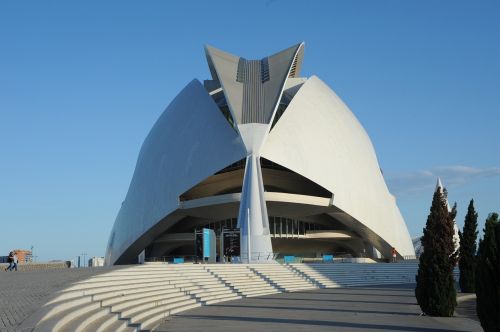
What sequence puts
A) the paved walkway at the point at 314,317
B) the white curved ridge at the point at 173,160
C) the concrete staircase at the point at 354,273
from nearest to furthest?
the paved walkway at the point at 314,317
the concrete staircase at the point at 354,273
the white curved ridge at the point at 173,160

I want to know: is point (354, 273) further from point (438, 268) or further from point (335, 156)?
point (438, 268)

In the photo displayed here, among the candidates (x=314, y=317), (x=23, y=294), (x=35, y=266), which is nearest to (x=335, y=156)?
(x=35, y=266)

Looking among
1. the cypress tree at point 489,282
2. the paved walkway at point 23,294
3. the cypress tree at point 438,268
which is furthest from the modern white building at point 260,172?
the cypress tree at point 489,282

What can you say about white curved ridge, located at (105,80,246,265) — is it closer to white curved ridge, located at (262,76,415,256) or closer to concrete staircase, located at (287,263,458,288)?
white curved ridge, located at (262,76,415,256)

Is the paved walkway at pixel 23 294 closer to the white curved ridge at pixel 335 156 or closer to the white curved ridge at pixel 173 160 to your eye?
the white curved ridge at pixel 173 160

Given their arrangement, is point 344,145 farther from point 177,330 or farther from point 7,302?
point 7,302

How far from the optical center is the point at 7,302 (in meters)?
11.1

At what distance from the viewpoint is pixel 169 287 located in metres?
20.1

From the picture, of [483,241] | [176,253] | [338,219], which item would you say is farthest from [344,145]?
[483,241]

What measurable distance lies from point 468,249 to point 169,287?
1335 cm

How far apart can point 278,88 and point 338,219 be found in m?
11.6

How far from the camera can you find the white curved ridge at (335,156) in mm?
41938

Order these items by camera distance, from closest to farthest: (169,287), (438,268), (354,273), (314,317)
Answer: (314,317)
(438,268)
(169,287)
(354,273)

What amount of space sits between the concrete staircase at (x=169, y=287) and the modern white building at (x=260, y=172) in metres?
6.48
